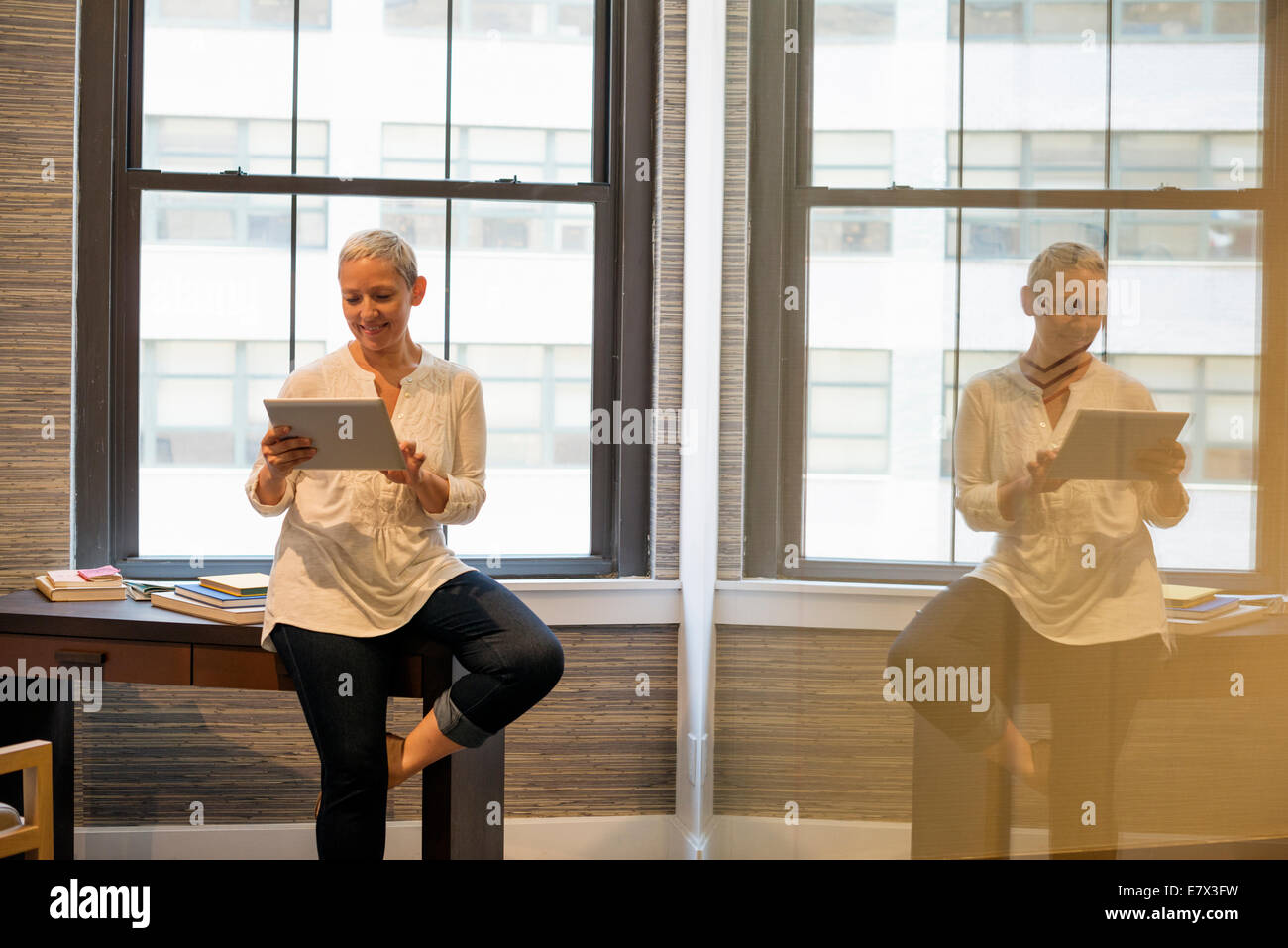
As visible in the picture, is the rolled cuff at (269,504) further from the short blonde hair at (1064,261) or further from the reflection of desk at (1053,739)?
the short blonde hair at (1064,261)

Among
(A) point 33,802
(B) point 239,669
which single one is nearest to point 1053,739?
(B) point 239,669

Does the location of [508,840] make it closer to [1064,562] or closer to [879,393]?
[879,393]

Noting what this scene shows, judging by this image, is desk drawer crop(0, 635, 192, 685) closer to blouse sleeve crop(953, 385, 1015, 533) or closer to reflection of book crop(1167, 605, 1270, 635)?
blouse sleeve crop(953, 385, 1015, 533)

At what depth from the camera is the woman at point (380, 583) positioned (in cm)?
181

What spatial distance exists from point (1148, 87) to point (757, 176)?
105cm

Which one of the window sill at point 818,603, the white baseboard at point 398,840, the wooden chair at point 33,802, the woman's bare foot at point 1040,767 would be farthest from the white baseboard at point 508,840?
the woman's bare foot at point 1040,767

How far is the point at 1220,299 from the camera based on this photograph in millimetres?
1041

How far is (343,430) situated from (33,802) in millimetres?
851

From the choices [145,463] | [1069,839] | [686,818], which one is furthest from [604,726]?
[1069,839]

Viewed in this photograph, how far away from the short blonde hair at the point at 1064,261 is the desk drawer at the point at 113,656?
1757 millimetres

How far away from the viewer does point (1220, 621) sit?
1.04m

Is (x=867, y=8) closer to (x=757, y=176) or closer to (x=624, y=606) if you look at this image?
(x=757, y=176)
